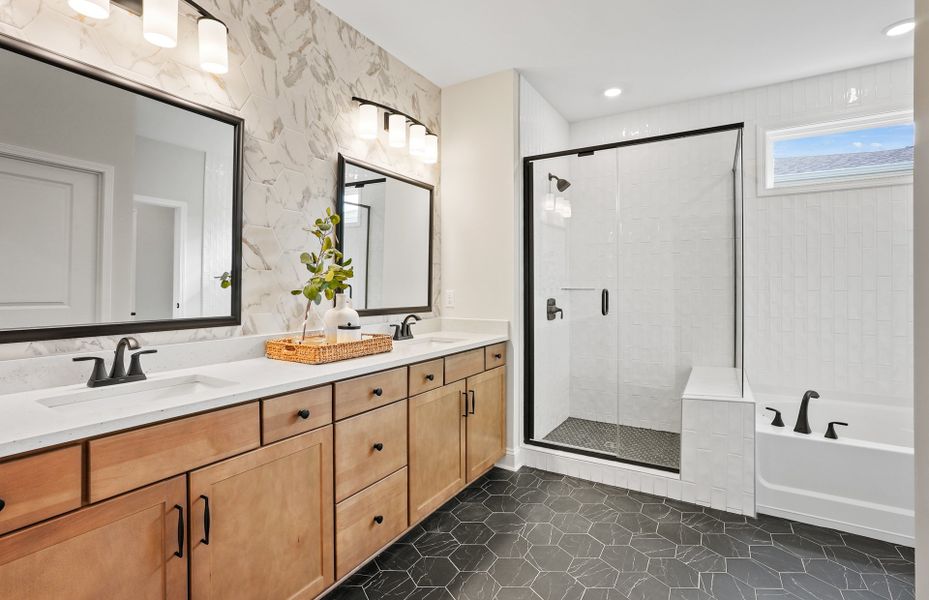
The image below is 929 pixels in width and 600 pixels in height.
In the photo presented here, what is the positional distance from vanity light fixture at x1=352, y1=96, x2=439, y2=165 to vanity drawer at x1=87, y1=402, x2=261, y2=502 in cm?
169

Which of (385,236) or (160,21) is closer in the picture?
(160,21)

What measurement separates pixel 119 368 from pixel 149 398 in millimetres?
133

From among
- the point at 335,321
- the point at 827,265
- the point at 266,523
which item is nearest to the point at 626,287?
the point at 827,265

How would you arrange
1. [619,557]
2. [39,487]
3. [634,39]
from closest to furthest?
[39,487] < [619,557] < [634,39]

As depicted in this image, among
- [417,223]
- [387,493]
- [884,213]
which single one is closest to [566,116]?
[417,223]

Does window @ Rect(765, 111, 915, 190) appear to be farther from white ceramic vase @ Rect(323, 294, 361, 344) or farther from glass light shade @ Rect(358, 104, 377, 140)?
white ceramic vase @ Rect(323, 294, 361, 344)

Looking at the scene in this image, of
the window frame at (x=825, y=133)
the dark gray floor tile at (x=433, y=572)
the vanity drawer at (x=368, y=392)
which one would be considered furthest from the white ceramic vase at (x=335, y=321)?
the window frame at (x=825, y=133)

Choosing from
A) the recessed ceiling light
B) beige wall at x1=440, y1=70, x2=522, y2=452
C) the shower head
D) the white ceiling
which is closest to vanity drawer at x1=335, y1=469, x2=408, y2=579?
beige wall at x1=440, y1=70, x2=522, y2=452

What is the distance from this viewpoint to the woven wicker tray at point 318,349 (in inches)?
73.1

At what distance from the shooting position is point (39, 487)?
1.02m

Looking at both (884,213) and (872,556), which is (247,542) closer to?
(872,556)

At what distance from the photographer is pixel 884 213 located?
9.62ft

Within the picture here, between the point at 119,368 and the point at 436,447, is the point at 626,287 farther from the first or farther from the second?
the point at 119,368

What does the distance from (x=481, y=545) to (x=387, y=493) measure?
52cm
